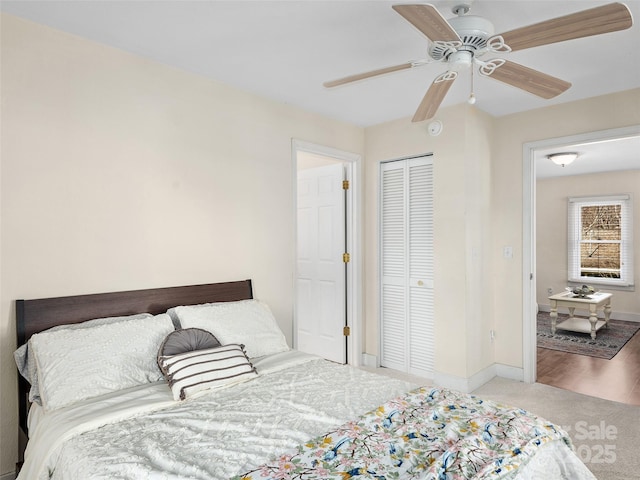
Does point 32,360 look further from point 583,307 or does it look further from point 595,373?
point 583,307

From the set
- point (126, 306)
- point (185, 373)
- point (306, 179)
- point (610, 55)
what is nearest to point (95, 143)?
point (126, 306)

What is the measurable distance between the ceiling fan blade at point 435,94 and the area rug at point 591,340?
12.6 ft

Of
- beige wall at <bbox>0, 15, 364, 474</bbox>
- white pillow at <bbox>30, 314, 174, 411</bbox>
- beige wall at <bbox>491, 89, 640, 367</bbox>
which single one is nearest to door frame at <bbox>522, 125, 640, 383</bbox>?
beige wall at <bbox>491, 89, 640, 367</bbox>

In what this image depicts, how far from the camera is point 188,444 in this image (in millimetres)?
1509

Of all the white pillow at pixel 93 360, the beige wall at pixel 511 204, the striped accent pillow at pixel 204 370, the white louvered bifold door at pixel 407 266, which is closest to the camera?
the white pillow at pixel 93 360

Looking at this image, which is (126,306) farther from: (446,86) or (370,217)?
(370,217)

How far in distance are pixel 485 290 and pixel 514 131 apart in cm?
153

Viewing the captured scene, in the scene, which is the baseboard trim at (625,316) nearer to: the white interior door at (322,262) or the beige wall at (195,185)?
the beige wall at (195,185)

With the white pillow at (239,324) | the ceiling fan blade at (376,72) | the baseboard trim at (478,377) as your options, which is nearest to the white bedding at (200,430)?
the white pillow at (239,324)

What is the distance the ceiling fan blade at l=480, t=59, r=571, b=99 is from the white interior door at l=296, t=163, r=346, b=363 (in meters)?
2.24

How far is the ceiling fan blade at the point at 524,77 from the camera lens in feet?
6.48

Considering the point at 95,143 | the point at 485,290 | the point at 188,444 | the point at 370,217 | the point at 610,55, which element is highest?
the point at 610,55

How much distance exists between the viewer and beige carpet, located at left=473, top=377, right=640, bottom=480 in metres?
2.44

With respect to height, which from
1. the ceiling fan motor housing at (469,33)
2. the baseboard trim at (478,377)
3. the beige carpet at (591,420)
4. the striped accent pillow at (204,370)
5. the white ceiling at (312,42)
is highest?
the white ceiling at (312,42)
